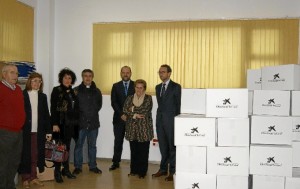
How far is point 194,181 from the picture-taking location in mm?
3355

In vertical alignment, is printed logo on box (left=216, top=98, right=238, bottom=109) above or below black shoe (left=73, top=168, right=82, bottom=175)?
above

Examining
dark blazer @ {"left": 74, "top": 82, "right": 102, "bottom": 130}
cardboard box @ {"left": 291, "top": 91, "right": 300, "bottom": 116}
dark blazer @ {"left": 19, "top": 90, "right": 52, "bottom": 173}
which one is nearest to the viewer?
cardboard box @ {"left": 291, "top": 91, "right": 300, "bottom": 116}

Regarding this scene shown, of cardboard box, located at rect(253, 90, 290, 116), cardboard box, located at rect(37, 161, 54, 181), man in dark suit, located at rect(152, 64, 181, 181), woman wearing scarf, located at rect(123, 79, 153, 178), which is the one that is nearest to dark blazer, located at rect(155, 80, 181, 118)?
man in dark suit, located at rect(152, 64, 181, 181)

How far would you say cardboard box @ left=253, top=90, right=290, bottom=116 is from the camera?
3416 mm

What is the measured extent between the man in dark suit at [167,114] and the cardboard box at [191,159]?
4.74ft

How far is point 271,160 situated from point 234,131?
0.47 metres

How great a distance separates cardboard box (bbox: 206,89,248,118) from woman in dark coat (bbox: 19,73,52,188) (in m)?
2.14

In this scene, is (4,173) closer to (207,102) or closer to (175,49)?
(207,102)

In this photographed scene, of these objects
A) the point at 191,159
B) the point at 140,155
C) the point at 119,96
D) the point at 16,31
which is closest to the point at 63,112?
the point at 119,96

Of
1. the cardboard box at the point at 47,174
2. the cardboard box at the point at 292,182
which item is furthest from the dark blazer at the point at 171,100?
the cardboard box at the point at 292,182

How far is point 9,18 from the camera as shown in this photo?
5.25 metres

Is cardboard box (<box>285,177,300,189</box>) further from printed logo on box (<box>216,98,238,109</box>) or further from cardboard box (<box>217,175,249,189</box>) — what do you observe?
printed logo on box (<box>216,98,238,109</box>)

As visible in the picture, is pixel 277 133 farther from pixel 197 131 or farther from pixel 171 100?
pixel 171 100

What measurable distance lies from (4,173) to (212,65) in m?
3.55
